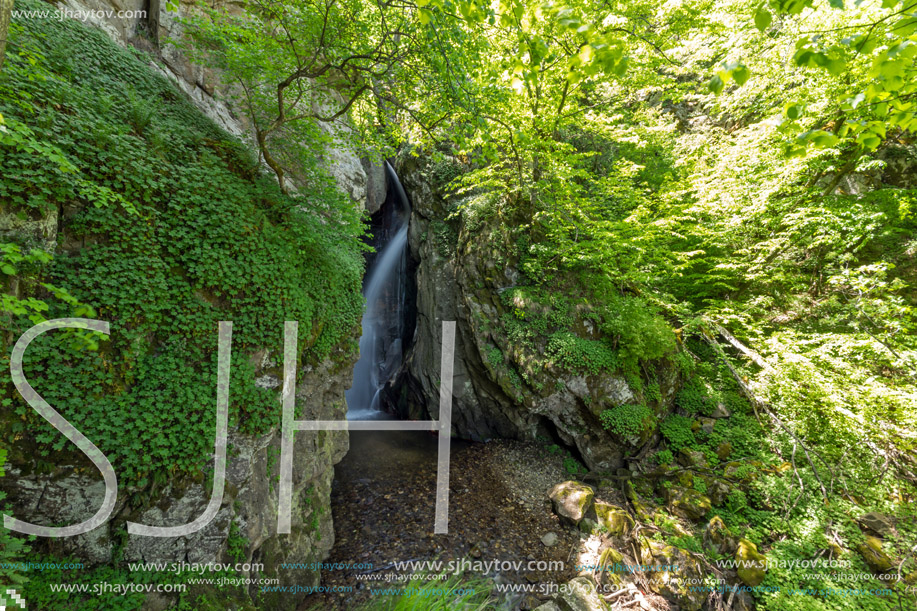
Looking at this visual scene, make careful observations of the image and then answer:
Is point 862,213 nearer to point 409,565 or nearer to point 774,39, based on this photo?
point 774,39

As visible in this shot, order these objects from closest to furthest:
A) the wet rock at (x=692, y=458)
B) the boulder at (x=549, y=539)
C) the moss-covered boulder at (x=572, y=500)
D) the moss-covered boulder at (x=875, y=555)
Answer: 1. the moss-covered boulder at (x=875, y=555)
2. the boulder at (x=549, y=539)
3. the moss-covered boulder at (x=572, y=500)
4. the wet rock at (x=692, y=458)

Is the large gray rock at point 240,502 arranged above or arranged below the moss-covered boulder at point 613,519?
above

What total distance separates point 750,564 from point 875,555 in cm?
157

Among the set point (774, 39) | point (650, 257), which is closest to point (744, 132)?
point (774, 39)

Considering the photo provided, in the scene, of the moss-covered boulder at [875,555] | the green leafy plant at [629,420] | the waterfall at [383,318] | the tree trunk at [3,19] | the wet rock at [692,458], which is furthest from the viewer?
the waterfall at [383,318]

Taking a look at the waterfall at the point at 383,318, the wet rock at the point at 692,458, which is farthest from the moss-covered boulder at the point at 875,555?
the waterfall at the point at 383,318

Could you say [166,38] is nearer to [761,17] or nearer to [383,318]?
[761,17]

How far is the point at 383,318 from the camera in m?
12.9

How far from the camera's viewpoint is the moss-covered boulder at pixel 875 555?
14.3ft

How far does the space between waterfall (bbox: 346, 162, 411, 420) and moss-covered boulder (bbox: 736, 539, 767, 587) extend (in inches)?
390

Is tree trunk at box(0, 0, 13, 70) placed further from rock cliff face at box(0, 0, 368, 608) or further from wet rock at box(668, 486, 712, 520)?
wet rock at box(668, 486, 712, 520)

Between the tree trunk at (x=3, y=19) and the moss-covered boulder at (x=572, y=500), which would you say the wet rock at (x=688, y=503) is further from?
the tree trunk at (x=3, y=19)

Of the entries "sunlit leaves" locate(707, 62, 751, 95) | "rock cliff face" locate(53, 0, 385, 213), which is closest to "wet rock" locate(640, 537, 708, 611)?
"sunlit leaves" locate(707, 62, 751, 95)

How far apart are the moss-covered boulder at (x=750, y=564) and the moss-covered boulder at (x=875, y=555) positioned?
4.13 feet
